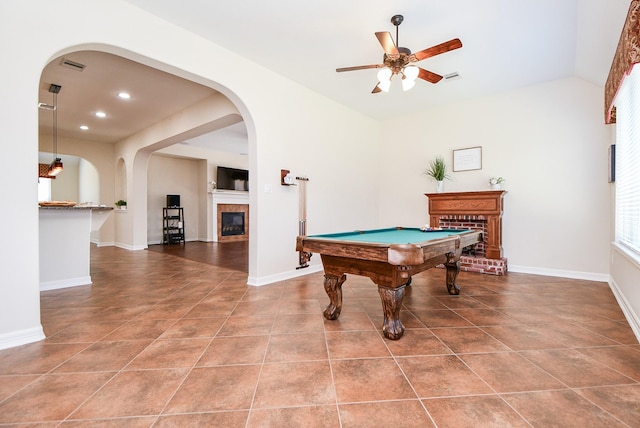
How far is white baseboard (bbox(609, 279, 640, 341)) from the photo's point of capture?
2.23 m

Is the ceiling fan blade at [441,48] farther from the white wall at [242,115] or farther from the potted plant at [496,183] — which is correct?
the potted plant at [496,183]

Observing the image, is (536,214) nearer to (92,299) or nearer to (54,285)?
(92,299)

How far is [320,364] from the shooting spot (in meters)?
1.83

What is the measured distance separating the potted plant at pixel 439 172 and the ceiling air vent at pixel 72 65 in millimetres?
5421

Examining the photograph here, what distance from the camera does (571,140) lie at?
13.5 feet

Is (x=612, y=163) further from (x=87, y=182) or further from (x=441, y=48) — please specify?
(x=87, y=182)

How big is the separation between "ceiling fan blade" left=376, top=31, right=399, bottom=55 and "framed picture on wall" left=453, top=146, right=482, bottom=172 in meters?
3.05

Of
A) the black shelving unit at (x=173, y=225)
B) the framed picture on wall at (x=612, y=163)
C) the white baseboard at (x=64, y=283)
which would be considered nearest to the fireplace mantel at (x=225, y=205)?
the black shelving unit at (x=173, y=225)

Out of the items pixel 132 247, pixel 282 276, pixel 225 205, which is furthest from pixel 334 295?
pixel 225 205

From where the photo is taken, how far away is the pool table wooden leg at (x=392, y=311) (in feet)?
7.09

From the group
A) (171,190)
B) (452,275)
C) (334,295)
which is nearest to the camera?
(334,295)

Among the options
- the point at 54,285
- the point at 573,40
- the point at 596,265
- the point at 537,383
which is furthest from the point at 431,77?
the point at 54,285

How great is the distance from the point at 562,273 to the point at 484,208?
54.6 inches

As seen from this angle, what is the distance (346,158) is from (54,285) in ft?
15.1
